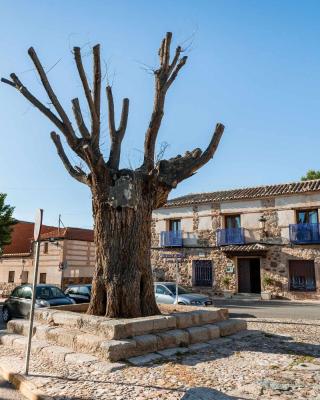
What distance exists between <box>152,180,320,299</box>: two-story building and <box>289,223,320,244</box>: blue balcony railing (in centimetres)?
5

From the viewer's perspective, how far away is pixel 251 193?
2323 centimetres

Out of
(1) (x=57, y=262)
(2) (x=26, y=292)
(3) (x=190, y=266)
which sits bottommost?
(2) (x=26, y=292)

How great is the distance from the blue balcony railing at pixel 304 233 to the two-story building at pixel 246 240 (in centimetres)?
5

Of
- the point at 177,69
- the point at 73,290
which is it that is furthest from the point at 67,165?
the point at 73,290

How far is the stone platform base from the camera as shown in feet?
17.7

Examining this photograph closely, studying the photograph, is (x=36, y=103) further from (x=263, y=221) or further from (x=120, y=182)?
(x=263, y=221)

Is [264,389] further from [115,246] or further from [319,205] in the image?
[319,205]

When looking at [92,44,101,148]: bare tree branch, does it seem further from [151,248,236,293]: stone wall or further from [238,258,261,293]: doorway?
[238,258,261,293]: doorway

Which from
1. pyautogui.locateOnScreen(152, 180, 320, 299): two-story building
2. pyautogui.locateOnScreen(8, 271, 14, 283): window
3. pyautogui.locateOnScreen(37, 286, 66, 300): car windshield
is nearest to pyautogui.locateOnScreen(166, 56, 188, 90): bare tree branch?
pyautogui.locateOnScreen(37, 286, 66, 300): car windshield

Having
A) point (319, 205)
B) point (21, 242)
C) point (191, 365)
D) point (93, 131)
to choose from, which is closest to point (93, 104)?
point (93, 131)

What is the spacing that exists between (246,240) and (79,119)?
56.9 ft

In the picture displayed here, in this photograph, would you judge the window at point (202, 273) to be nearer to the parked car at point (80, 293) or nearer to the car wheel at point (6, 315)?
the parked car at point (80, 293)

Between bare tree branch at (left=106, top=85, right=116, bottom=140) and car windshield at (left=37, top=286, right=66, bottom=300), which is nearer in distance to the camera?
bare tree branch at (left=106, top=85, right=116, bottom=140)

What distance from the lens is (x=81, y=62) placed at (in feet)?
25.2
